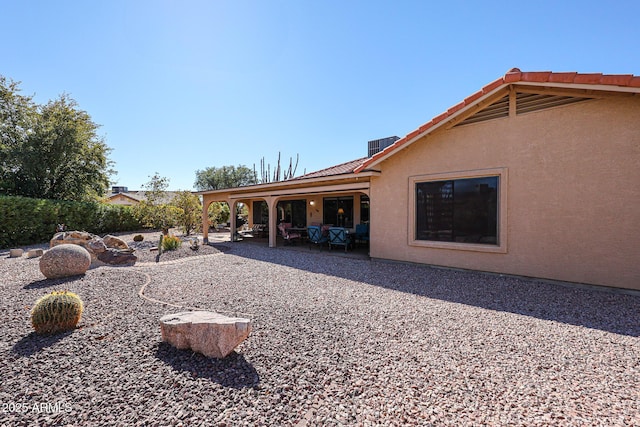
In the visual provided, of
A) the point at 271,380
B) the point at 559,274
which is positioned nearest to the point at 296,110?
the point at 559,274

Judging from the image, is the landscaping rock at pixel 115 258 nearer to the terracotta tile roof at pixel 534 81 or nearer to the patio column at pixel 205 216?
the patio column at pixel 205 216

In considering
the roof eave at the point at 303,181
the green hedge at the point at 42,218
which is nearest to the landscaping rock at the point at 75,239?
the roof eave at the point at 303,181

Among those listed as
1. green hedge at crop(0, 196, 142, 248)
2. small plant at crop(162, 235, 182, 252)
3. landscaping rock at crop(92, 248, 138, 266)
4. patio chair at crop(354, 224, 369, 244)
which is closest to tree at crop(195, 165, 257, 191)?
green hedge at crop(0, 196, 142, 248)

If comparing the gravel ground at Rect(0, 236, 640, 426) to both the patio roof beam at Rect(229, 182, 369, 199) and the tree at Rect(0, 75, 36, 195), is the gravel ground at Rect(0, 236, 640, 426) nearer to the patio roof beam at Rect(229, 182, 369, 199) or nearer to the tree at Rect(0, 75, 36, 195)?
the patio roof beam at Rect(229, 182, 369, 199)

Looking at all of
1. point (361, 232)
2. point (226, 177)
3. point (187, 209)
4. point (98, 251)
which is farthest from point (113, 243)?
point (226, 177)

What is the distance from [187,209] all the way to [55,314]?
13285mm

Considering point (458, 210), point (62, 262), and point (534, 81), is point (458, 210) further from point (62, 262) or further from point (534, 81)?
point (62, 262)

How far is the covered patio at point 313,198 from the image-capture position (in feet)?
32.4

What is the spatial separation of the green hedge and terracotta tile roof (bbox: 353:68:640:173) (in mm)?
17820

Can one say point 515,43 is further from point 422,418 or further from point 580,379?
point 422,418

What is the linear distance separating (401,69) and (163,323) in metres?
12.7

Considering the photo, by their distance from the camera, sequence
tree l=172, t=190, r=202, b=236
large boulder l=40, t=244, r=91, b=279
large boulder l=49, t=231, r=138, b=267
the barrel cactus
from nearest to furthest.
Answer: the barrel cactus
large boulder l=40, t=244, r=91, b=279
large boulder l=49, t=231, r=138, b=267
tree l=172, t=190, r=202, b=236

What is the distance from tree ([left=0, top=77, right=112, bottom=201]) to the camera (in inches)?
668

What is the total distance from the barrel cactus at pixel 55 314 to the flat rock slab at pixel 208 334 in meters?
1.50
